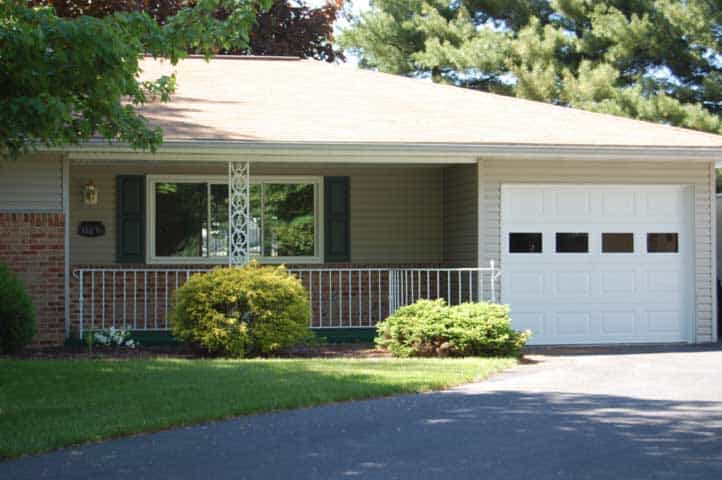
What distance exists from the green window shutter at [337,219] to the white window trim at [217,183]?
10cm

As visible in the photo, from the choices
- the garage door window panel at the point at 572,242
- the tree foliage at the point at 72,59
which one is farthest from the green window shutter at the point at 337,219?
the tree foliage at the point at 72,59

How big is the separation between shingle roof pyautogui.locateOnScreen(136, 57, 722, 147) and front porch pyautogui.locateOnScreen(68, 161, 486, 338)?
0.90 m

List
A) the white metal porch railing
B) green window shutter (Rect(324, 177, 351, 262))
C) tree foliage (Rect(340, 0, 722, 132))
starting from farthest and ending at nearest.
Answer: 1. tree foliage (Rect(340, 0, 722, 132))
2. green window shutter (Rect(324, 177, 351, 262))
3. the white metal porch railing

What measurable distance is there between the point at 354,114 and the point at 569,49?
1550 centimetres

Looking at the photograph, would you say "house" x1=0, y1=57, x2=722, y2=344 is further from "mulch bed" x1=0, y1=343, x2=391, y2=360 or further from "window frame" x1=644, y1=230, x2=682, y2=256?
"mulch bed" x1=0, y1=343, x2=391, y2=360

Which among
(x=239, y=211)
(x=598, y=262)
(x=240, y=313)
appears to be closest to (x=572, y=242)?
(x=598, y=262)

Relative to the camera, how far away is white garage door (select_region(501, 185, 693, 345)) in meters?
15.4

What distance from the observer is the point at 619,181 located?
1556cm

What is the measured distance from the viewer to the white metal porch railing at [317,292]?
15094 millimetres

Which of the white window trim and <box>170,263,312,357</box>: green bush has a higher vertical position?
the white window trim

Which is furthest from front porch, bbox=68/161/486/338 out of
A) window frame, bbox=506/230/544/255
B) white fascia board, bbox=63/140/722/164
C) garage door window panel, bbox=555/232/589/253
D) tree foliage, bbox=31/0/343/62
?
tree foliage, bbox=31/0/343/62

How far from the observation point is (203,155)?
14125 millimetres

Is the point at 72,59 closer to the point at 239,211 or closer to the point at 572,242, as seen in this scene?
the point at 239,211

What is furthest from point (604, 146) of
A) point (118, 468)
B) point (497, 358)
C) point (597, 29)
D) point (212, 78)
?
point (597, 29)
